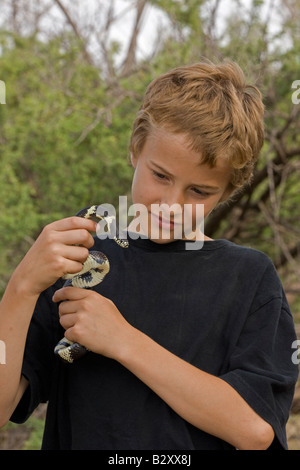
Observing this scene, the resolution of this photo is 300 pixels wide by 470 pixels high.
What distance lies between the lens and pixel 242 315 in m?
1.61

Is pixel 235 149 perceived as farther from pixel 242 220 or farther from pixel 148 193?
pixel 242 220

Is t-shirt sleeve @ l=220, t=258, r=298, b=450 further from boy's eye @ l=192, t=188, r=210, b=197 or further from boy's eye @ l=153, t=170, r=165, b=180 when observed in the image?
boy's eye @ l=153, t=170, r=165, b=180

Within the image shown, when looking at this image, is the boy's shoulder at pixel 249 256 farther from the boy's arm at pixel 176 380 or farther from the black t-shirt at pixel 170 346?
the boy's arm at pixel 176 380

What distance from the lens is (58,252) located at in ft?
4.62

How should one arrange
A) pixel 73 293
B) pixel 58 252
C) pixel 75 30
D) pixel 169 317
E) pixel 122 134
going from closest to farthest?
pixel 58 252, pixel 73 293, pixel 169 317, pixel 122 134, pixel 75 30

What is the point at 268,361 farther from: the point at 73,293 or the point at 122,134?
the point at 122,134

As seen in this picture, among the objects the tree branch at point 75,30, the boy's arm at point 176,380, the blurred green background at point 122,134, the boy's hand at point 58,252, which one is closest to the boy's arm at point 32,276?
the boy's hand at point 58,252

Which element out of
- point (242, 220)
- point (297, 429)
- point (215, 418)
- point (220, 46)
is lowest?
point (297, 429)

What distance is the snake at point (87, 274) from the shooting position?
1499 millimetres

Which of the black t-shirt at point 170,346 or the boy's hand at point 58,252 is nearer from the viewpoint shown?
the boy's hand at point 58,252

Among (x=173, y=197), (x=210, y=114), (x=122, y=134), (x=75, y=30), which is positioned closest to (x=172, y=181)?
(x=173, y=197)

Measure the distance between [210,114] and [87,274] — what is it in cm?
55

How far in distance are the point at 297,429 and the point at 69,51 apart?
4.16 meters
